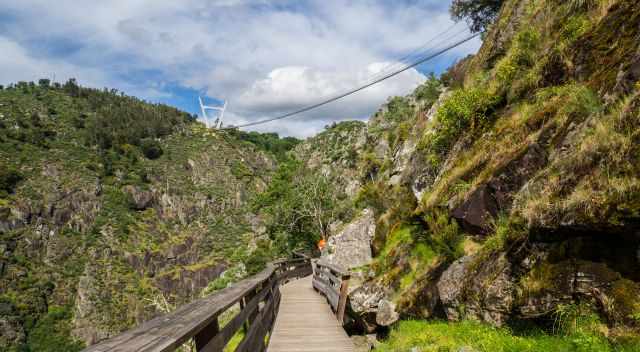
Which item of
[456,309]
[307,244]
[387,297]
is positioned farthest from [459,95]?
[307,244]

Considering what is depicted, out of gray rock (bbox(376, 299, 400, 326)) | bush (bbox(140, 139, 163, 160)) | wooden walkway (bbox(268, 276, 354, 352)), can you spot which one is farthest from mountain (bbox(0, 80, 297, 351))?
gray rock (bbox(376, 299, 400, 326))

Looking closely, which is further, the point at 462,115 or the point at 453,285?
the point at 462,115

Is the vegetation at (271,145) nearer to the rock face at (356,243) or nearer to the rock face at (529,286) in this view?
the rock face at (356,243)

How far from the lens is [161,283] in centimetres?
7462

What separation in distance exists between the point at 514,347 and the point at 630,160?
2.05 metres

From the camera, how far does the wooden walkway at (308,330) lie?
21.8ft

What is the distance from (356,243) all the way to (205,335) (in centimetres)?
1221

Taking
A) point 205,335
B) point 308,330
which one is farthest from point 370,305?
point 205,335

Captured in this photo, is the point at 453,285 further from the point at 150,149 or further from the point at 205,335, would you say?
the point at 150,149

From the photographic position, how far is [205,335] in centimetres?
307

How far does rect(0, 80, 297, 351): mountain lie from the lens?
6184 centimetres

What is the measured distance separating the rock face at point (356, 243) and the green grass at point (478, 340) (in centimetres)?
745

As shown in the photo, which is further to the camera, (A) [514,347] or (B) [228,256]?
(B) [228,256]

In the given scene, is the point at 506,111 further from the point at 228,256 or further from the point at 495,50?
the point at 228,256
